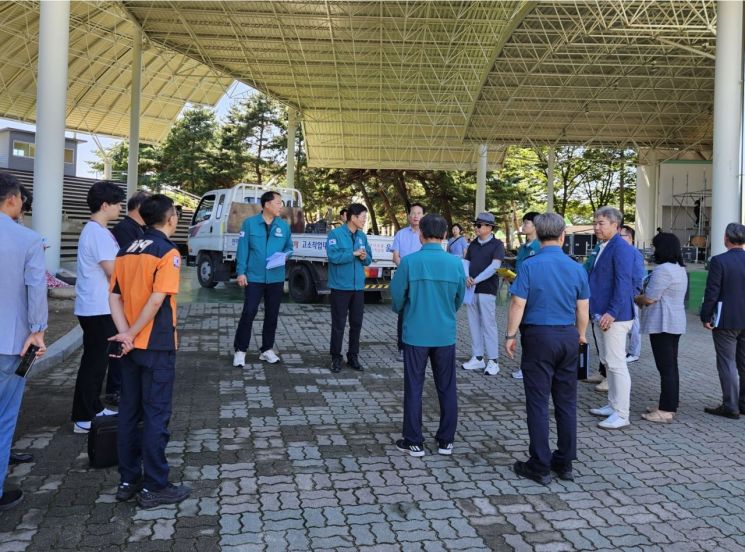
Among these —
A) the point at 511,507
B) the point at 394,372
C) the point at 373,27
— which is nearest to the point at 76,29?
the point at 373,27

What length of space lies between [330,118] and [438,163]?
654 cm

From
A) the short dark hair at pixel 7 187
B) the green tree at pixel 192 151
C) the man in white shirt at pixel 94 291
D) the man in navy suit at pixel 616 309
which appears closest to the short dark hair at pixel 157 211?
the short dark hair at pixel 7 187

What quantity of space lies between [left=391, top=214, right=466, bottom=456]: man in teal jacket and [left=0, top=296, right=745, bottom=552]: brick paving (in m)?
0.26

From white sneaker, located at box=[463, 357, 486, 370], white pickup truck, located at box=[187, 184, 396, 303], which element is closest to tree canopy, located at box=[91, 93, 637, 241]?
white pickup truck, located at box=[187, 184, 396, 303]

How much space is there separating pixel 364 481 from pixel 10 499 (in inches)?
75.2

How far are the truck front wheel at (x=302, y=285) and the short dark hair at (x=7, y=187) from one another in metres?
9.52

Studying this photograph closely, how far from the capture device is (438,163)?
3297 cm

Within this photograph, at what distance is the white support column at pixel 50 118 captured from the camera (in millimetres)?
12508

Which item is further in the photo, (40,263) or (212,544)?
(40,263)

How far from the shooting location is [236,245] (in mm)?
14797

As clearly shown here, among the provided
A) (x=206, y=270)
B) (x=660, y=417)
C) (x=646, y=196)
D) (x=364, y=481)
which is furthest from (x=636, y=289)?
(x=646, y=196)

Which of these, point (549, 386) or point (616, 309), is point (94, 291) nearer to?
point (549, 386)

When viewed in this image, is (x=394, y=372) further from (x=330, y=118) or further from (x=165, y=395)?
(x=330, y=118)

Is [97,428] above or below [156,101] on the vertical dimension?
below
